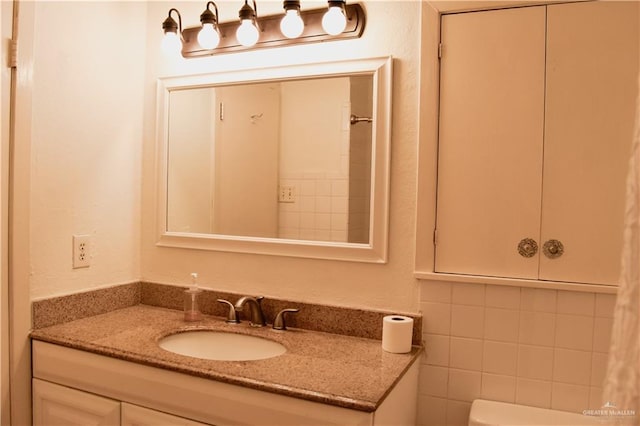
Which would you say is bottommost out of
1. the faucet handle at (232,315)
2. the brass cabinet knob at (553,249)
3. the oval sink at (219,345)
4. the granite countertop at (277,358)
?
the oval sink at (219,345)

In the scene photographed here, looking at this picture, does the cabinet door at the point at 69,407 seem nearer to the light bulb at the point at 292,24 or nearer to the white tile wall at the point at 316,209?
the white tile wall at the point at 316,209

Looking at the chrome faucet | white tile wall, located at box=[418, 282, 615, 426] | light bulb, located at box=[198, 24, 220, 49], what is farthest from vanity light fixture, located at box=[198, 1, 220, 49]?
white tile wall, located at box=[418, 282, 615, 426]

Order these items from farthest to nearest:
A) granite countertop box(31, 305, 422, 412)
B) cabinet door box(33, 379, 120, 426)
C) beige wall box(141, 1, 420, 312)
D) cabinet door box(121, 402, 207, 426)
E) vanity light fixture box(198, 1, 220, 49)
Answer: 1. vanity light fixture box(198, 1, 220, 49)
2. beige wall box(141, 1, 420, 312)
3. cabinet door box(33, 379, 120, 426)
4. cabinet door box(121, 402, 207, 426)
5. granite countertop box(31, 305, 422, 412)

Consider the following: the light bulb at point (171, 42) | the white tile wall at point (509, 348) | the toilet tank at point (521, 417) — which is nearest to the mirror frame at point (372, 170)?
the light bulb at point (171, 42)

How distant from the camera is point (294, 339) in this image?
61.7 inches

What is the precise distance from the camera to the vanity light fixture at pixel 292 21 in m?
1.57

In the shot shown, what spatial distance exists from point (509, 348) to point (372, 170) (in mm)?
688

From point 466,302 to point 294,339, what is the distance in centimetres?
55

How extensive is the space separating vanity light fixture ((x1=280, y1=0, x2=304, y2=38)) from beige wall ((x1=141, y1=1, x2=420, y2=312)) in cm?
9

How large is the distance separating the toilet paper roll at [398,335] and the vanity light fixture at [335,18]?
3.06 feet

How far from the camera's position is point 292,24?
1.60 meters

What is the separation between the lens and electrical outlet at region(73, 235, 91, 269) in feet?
5.65

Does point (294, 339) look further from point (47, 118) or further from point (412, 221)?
point (47, 118)

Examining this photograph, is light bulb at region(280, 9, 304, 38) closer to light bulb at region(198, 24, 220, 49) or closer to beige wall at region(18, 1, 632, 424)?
beige wall at region(18, 1, 632, 424)
